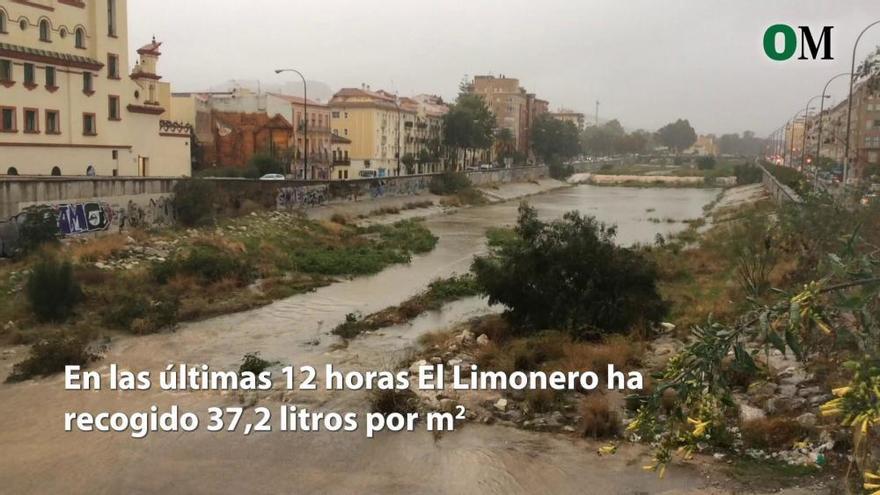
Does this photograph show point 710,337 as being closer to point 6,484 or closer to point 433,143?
point 6,484

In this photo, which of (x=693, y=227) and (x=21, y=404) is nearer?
(x=21, y=404)

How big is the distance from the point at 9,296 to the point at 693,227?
144 feet

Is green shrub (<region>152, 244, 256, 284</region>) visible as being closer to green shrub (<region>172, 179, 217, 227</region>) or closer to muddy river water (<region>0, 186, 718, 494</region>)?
green shrub (<region>172, 179, 217, 227</region>)

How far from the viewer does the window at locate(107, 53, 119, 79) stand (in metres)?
48.0

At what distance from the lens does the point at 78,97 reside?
4516cm

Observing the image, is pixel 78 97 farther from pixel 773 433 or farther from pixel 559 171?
pixel 559 171

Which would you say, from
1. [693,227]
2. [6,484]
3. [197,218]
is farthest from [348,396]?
[693,227]

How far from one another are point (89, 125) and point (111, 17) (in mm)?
7143

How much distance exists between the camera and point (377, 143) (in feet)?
291

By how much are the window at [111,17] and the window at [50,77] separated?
18.6 ft

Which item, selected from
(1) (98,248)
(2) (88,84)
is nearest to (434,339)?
(1) (98,248)

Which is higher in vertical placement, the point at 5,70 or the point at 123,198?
the point at 5,70

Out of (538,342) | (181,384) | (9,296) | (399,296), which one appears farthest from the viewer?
(399,296)

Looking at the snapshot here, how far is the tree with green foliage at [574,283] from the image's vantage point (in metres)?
20.6
